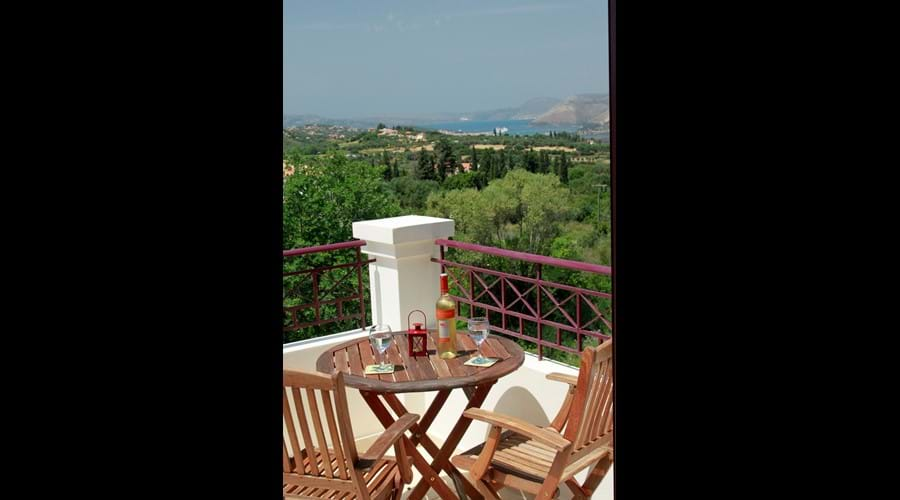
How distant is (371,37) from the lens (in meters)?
21.1

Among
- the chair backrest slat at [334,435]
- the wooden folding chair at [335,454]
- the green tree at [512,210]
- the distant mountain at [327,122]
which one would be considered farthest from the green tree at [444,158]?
the chair backrest slat at [334,435]

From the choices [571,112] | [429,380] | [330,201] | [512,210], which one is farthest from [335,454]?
[571,112]

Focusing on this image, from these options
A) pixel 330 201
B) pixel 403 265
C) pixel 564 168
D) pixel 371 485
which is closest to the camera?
pixel 371 485

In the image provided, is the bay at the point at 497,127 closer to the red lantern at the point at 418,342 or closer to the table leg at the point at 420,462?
the red lantern at the point at 418,342

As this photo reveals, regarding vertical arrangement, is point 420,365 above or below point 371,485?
above

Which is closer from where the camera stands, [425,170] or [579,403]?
[579,403]

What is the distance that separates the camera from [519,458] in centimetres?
292

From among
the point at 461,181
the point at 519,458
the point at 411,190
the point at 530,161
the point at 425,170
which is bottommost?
the point at 519,458

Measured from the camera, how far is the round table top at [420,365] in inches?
113

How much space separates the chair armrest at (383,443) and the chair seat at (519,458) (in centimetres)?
40

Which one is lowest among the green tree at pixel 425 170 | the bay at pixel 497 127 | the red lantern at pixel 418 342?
the red lantern at pixel 418 342

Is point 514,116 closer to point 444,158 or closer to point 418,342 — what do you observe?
point 444,158

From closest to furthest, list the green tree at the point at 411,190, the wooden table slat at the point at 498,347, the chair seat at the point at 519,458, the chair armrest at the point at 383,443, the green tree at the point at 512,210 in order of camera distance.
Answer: the chair armrest at the point at 383,443, the chair seat at the point at 519,458, the wooden table slat at the point at 498,347, the green tree at the point at 512,210, the green tree at the point at 411,190

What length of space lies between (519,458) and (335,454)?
2.32 feet
